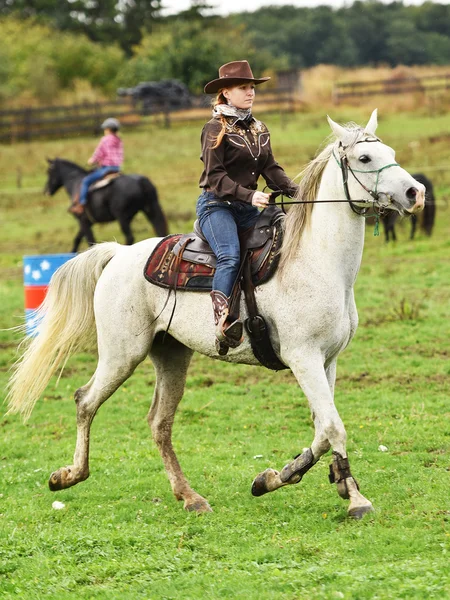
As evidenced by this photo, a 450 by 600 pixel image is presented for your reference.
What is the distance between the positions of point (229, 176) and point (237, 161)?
0.41 ft

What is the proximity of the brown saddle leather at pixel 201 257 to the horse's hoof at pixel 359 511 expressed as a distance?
1.64 meters

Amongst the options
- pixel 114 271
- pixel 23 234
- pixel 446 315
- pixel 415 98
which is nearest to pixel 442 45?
pixel 415 98

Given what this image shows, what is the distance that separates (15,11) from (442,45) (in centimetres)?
3051

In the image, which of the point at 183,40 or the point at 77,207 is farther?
the point at 183,40

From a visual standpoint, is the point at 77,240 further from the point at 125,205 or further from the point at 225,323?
the point at 225,323

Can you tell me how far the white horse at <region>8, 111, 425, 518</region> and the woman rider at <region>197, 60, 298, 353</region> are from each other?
0.24 m

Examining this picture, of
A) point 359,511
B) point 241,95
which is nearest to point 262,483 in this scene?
point 359,511

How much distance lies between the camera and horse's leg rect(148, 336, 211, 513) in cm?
697

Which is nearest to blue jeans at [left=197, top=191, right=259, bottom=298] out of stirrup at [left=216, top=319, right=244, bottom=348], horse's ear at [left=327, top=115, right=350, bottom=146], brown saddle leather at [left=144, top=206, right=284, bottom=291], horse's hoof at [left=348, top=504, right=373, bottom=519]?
brown saddle leather at [left=144, top=206, right=284, bottom=291]

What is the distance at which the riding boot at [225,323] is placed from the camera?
622 cm

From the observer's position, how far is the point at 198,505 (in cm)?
→ 652

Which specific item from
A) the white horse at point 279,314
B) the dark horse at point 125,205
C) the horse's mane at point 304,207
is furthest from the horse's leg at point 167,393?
the dark horse at point 125,205

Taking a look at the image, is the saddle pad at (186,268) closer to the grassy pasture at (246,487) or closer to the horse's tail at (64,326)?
the horse's tail at (64,326)

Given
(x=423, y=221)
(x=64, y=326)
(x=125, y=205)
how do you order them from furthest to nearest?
(x=423, y=221), (x=125, y=205), (x=64, y=326)
